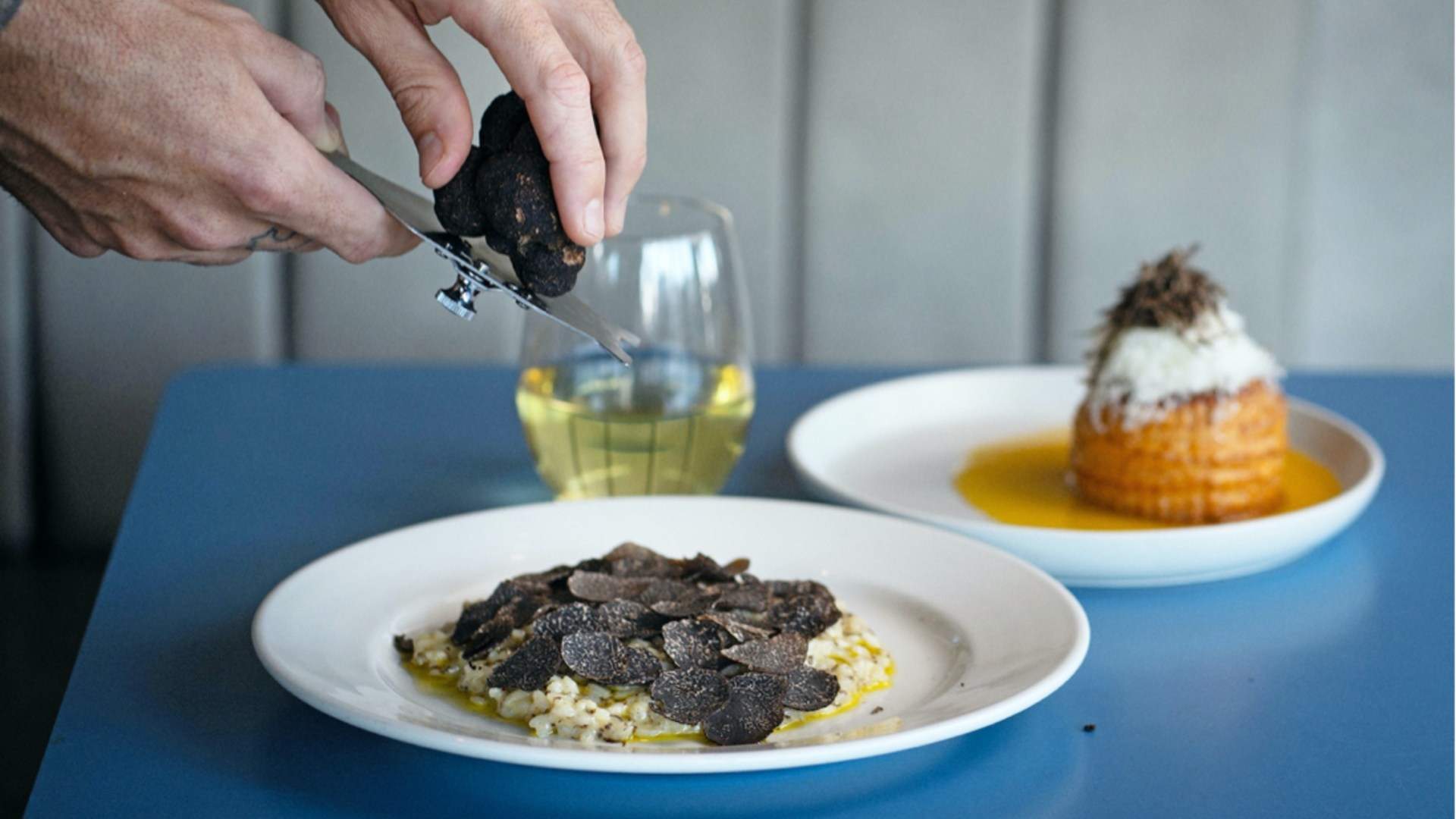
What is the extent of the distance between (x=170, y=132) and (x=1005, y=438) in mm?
713

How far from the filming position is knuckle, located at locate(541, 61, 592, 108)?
720mm

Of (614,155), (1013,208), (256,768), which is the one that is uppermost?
(614,155)

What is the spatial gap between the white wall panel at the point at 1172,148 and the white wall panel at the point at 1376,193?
0.10 meters

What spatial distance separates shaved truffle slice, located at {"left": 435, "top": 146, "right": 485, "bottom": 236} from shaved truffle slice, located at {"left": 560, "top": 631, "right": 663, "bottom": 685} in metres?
0.21

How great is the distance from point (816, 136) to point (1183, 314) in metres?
1.03

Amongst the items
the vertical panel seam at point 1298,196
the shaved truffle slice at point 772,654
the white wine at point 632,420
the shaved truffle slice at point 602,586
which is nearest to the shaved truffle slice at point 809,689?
the shaved truffle slice at point 772,654

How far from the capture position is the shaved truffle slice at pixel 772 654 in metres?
0.67

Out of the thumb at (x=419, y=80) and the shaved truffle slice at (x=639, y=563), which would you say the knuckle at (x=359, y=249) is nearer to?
the thumb at (x=419, y=80)

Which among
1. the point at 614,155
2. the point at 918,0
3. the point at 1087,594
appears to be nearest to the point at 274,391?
the point at 614,155

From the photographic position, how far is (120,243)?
81cm

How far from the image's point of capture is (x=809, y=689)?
657 mm

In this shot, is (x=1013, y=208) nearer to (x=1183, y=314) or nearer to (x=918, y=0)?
(x=918, y=0)

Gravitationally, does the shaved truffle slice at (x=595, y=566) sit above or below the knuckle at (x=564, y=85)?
below

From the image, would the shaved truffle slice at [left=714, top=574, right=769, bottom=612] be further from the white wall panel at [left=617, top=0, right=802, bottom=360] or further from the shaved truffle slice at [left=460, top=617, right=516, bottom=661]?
the white wall panel at [left=617, top=0, right=802, bottom=360]
